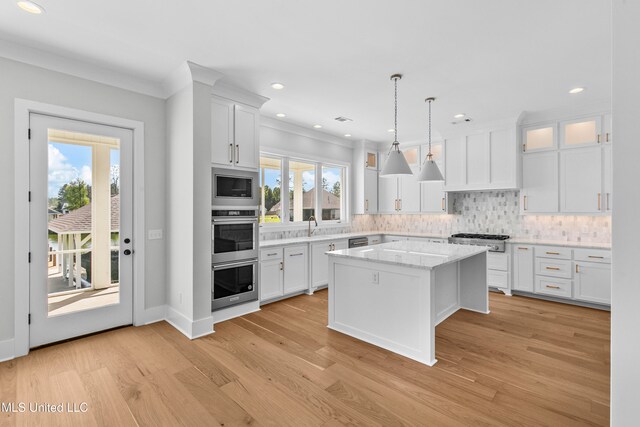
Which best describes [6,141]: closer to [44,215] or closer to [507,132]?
[44,215]

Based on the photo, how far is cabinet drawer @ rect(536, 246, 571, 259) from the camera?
443cm

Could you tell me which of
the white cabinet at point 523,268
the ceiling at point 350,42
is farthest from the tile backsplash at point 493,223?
the ceiling at point 350,42

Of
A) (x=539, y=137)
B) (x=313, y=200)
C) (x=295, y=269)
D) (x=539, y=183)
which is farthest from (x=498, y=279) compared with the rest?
(x=313, y=200)

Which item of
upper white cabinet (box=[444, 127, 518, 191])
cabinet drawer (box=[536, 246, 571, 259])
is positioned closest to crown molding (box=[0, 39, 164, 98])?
upper white cabinet (box=[444, 127, 518, 191])

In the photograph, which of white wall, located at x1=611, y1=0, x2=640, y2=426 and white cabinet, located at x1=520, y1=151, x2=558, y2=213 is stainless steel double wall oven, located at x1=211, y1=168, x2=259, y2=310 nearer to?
white wall, located at x1=611, y1=0, x2=640, y2=426

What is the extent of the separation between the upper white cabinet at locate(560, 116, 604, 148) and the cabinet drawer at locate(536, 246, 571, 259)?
1.52 m

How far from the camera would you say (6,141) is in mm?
2775

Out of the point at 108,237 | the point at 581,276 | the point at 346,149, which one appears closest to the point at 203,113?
the point at 108,237

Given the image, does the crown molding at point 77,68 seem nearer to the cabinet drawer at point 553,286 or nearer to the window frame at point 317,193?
the window frame at point 317,193

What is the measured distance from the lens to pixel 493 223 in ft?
18.2

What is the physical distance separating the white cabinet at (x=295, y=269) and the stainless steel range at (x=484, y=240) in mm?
2553

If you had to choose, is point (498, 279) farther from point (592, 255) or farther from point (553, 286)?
point (592, 255)

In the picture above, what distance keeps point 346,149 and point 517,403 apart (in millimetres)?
5081

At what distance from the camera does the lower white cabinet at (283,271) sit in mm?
4375
